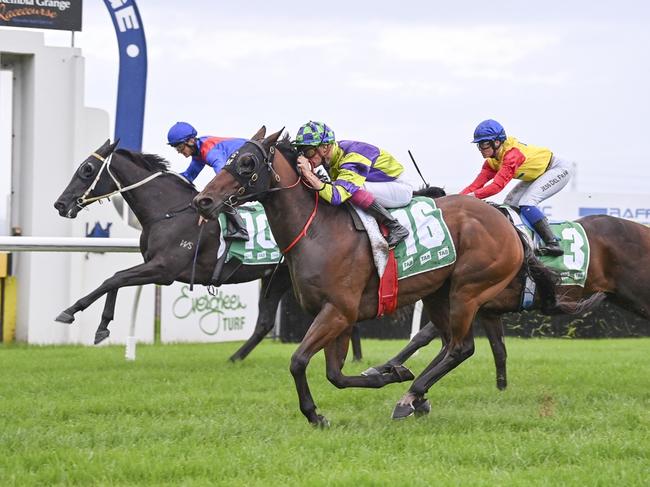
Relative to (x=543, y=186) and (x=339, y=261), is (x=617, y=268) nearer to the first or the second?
(x=543, y=186)

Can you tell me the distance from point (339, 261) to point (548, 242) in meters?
2.07

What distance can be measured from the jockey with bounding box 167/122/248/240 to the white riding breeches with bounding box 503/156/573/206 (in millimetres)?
2166

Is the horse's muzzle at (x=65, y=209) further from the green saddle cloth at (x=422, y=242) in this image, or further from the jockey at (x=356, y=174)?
the green saddle cloth at (x=422, y=242)

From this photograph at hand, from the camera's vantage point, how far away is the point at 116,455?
4793 mm

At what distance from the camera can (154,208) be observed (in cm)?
843

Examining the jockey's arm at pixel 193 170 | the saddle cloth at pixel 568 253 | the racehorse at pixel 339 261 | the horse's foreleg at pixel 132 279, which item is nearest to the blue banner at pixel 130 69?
the jockey's arm at pixel 193 170

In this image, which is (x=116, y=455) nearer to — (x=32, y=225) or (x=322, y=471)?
(x=322, y=471)

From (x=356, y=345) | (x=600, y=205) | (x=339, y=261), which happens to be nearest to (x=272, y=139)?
(x=339, y=261)

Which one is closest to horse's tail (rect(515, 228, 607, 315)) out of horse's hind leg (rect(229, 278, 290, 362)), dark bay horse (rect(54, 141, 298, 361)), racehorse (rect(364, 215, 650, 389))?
racehorse (rect(364, 215, 650, 389))

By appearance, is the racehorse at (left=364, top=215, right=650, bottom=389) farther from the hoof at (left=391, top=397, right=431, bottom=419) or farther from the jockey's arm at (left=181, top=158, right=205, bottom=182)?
the jockey's arm at (left=181, top=158, right=205, bottom=182)

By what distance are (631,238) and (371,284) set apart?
2.37 m

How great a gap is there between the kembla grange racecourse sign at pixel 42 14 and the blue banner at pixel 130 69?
420mm

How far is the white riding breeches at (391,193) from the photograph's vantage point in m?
6.09

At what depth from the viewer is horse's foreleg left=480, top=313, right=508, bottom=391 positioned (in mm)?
7516
